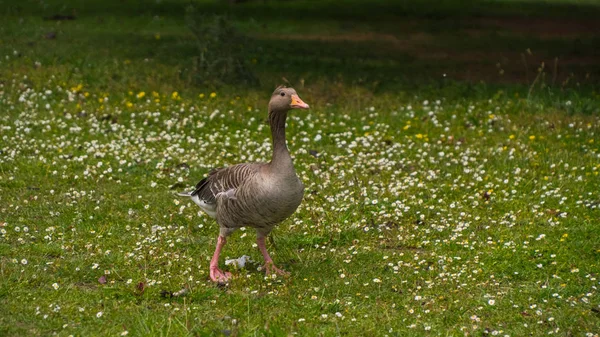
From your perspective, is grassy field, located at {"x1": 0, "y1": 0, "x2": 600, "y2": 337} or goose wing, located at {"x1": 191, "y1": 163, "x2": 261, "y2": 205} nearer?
grassy field, located at {"x1": 0, "y1": 0, "x2": 600, "y2": 337}

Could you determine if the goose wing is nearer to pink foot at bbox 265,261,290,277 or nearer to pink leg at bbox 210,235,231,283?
pink leg at bbox 210,235,231,283

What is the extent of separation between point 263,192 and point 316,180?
161 inches

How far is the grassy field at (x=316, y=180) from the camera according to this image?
790cm

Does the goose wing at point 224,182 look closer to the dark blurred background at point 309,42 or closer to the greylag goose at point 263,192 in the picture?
the greylag goose at point 263,192

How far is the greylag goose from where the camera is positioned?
8.40 meters

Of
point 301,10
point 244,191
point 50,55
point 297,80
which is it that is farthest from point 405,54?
point 244,191

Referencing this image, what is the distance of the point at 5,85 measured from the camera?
17.2 meters

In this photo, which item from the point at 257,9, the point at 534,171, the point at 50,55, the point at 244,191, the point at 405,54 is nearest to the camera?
the point at 244,191

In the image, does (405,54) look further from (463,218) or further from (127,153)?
(463,218)

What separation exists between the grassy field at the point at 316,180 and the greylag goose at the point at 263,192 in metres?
0.46

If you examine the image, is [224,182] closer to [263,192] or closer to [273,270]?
[263,192]

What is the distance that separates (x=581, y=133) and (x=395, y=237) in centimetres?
574

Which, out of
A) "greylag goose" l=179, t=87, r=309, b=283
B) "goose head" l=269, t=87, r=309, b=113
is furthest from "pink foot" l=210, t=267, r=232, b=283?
"goose head" l=269, t=87, r=309, b=113

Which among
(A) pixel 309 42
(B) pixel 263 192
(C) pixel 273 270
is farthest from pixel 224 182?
(A) pixel 309 42
